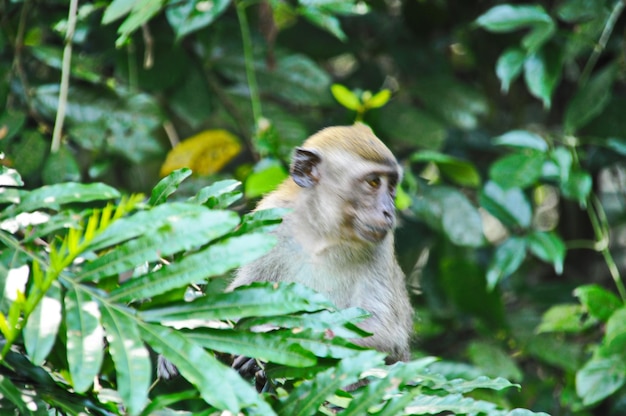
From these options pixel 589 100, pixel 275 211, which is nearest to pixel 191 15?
pixel 275 211

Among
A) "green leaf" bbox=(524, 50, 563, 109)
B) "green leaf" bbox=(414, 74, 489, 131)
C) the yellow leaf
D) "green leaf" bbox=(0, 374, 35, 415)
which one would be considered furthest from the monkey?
"green leaf" bbox=(414, 74, 489, 131)

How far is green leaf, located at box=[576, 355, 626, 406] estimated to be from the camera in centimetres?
448

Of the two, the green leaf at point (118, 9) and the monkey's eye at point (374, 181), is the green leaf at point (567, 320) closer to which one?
the monkey's eye at point (374, 181)

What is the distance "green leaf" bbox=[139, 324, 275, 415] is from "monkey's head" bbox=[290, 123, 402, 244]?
1.87 meters

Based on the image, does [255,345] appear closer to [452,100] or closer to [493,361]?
[493,361]

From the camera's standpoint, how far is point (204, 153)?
17.6 feet

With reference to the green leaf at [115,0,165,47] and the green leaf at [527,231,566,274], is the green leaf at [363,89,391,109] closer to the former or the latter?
the green leaf at [527,231,566,274]

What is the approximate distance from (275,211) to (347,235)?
1.45m

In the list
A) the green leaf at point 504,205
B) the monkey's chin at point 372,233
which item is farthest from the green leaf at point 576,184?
the monkey's chin at point 372,233

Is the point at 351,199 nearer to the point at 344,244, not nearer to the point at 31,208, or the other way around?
the point at 344,244

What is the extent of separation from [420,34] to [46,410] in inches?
199

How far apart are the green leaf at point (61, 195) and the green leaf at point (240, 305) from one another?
0.39 metres

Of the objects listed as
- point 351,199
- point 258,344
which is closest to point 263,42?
point 351,199

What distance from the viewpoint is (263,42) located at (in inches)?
229
